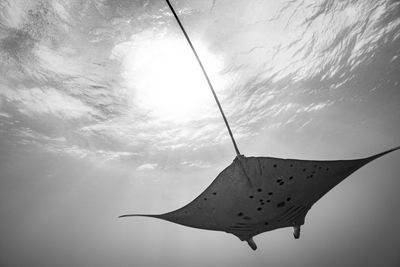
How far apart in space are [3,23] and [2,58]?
2.14 m

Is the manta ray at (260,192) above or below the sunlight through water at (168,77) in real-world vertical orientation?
below

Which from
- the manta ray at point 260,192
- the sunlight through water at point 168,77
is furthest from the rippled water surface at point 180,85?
the manta ray at point 260,192

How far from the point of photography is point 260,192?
10.8 feet

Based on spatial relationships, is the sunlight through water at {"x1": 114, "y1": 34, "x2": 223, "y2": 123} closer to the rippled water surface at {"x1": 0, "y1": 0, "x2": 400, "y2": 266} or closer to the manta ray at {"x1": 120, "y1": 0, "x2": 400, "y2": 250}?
the rippled water surface at {"x1": 0, "y1": 0, "x2": 400, "y2": 266}

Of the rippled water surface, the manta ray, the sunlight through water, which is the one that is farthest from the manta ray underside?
the sunlight through water

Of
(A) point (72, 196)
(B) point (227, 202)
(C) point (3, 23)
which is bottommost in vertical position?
(B) point (227, 202)

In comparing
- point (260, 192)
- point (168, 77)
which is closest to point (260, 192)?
point (260, 192)

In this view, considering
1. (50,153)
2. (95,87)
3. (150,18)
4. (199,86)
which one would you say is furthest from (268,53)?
(50,153)

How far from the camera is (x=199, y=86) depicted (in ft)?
43.1

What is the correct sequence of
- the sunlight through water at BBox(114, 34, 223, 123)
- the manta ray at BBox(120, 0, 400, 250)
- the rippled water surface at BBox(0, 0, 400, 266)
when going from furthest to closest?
the sunlight through water at BBox(114, 34, 223, 123)
the rippled water surface at BBox(0, 0, 400, 266)
the manta ray at BBox(120, 0, 400, 250)

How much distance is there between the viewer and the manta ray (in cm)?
310

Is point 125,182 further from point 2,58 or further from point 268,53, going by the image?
point 268,53

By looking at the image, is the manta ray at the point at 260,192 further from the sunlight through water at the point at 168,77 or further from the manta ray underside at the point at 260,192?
the sunlight through water at the point at 168,77

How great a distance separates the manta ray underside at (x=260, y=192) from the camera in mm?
3104
